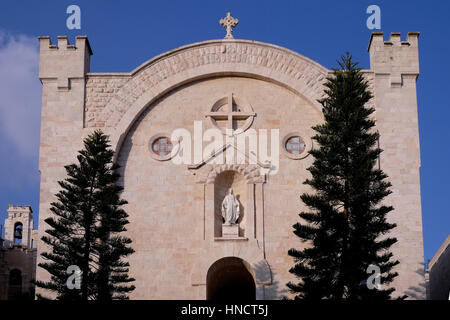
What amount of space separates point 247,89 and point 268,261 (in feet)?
16.2

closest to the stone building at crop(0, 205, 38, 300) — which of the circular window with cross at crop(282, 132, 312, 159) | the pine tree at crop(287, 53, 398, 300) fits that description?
the circular window with cross at crop(282, 132, 312, 159)

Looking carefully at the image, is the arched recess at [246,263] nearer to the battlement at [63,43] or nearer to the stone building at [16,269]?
the battlement at [63,43]

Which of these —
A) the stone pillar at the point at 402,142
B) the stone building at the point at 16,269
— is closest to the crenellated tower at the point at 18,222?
the stone building at the point at 16,269

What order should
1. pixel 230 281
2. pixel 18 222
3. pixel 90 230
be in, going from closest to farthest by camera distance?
pixel 90 230 → pixel 230 281 → pixel 18 222

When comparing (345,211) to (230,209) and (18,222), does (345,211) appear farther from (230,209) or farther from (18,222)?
(18,222)

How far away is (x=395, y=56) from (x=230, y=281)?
794 centimetres

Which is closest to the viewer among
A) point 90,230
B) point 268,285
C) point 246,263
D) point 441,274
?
point 90,230

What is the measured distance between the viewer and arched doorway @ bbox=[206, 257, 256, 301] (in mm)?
22922

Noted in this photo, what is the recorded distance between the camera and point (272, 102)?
24062 mm

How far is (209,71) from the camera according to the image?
24.1 m

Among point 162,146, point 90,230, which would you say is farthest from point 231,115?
point 90,230
